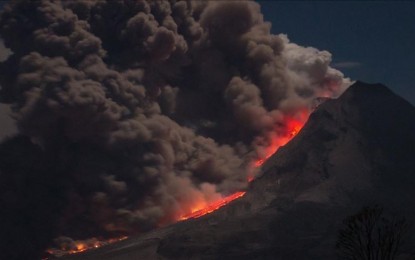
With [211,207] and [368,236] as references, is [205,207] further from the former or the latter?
[368,236]

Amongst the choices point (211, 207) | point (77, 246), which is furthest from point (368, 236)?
point (77, 246)

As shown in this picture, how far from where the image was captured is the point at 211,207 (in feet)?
187

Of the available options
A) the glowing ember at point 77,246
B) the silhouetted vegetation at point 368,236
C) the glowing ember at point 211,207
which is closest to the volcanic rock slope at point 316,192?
the glowing ember at point 211,207

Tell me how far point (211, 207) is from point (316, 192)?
33.7 feet

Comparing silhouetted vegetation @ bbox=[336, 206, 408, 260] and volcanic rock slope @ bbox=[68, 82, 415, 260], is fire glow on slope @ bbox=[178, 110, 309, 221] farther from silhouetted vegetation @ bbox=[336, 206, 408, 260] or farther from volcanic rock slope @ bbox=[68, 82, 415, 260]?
silhouetted vegetation @ bbox=[336, 206, 408, 260]

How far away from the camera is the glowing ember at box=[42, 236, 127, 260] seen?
54.9 m

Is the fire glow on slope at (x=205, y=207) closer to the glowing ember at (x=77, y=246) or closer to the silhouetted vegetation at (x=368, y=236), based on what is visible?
the glowing ember at (x=77, y=246)

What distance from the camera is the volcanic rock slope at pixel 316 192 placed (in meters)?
45.3

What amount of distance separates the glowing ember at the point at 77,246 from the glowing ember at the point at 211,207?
643 cm

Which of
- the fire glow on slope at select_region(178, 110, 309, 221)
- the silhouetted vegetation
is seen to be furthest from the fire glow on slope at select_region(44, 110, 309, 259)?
the silhouetted vegetation

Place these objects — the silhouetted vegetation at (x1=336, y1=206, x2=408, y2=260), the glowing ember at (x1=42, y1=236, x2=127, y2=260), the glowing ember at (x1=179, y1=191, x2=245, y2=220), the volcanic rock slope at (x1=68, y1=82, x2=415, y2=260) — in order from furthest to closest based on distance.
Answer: the glowing ember at (x1=179, y1=191, x2=245, y2=220), the glowing ember at (x1=42, y1=236, x2=127, y2=260), the volcanic rock slope at (x1=68, y1=82, x2=415, y2=260), the silhouetted vegetation at (x1=336, y1=206, x2=408, y2=260)

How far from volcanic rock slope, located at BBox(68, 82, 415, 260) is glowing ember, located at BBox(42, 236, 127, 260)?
18.9ft

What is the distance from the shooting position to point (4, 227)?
59.2 meters

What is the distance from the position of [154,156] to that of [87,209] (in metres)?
8.26
